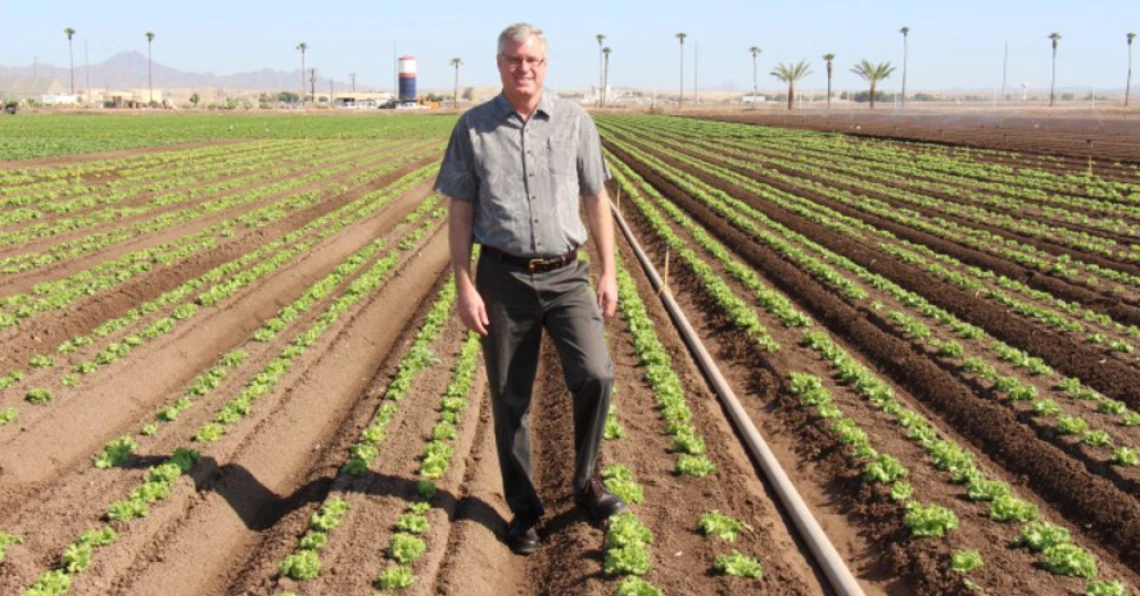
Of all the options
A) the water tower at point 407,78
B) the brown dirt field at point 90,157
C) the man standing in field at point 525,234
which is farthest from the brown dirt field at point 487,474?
the water tower at point 407,78

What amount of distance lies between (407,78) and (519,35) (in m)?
143

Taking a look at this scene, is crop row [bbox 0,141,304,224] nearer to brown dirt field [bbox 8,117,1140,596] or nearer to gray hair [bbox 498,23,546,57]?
brown dirt field [bbox 8,117,1140,596]

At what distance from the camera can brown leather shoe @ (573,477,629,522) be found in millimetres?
5922

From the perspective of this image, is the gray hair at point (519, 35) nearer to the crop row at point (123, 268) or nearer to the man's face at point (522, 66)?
the man's face at point (522, 66)

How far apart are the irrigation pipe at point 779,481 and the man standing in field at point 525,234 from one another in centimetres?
145

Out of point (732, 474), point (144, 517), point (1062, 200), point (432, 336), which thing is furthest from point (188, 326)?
point (1062, 200)

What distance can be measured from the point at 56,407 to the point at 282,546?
11.9ft

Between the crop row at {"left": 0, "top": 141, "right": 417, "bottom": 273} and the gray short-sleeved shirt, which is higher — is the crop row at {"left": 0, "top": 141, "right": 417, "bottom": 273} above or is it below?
below

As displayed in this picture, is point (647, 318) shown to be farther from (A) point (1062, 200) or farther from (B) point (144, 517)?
(A) point (1062, 200)

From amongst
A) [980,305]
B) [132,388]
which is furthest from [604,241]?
[980,305]

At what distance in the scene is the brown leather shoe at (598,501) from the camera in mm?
5922

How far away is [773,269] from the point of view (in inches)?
606

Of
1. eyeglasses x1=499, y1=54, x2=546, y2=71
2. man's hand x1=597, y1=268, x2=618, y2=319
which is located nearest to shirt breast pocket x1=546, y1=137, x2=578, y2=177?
eyeglasses x1=499, y1=54, x2=546, y2=71

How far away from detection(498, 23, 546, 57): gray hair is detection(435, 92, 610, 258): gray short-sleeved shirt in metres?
0.30
